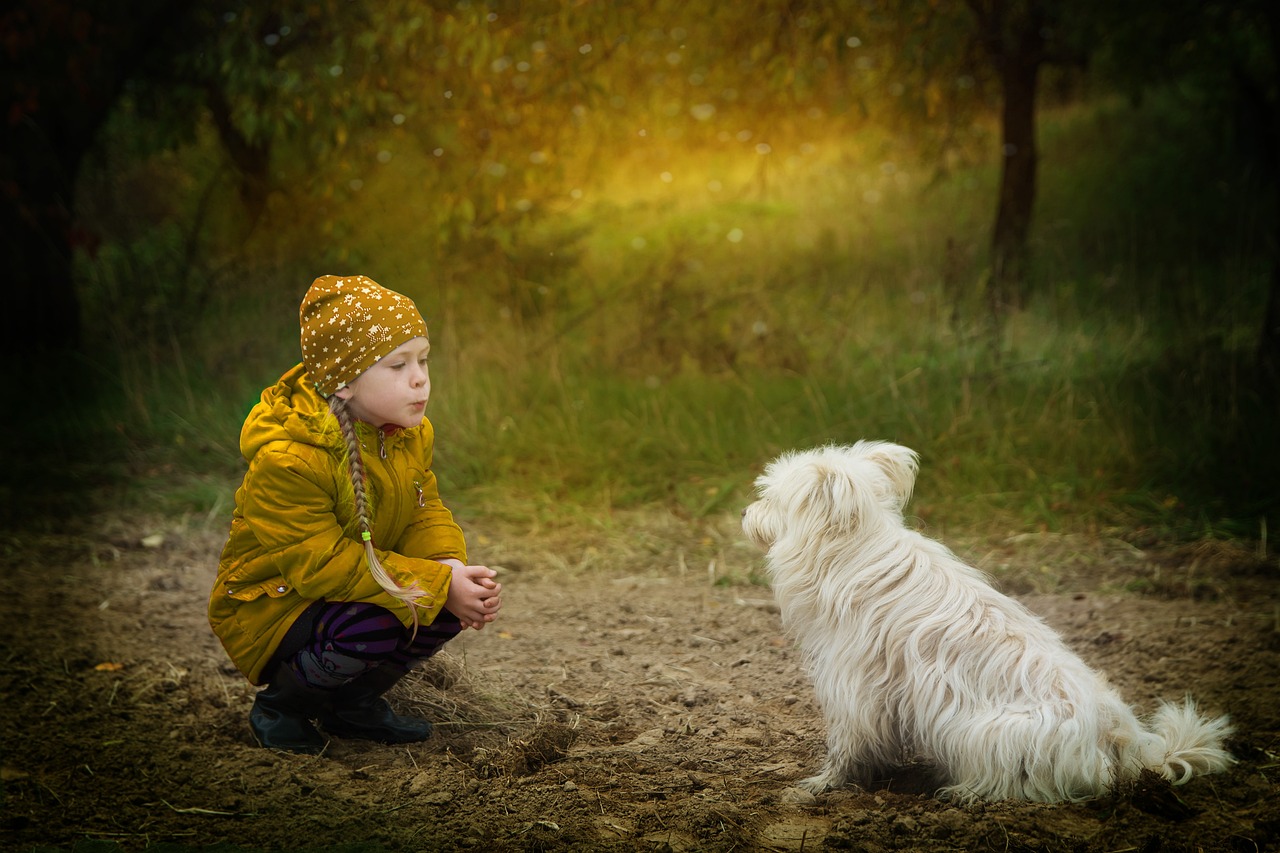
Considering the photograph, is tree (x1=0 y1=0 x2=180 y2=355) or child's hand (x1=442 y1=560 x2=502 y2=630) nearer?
child's hand (x1=442 y1=560 x2=502 y2=630)

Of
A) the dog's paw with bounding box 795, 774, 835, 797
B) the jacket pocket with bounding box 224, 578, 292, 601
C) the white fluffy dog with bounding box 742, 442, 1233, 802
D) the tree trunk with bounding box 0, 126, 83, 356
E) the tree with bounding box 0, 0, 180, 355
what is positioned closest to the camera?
the white fluffy dog with bounding box 742, 442, 1233, 802

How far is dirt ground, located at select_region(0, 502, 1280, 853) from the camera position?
2609 mm

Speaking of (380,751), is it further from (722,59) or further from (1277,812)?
(722,59)

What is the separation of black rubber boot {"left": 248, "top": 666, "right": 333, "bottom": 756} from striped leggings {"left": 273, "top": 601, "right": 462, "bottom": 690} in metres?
0.12

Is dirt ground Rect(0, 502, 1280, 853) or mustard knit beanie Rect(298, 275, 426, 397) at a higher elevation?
mustard knit beanie Rect(298, 275, 426, 397)

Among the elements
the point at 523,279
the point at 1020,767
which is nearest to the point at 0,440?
the point at 523,279

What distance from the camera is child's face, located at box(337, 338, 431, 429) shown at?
109 inches

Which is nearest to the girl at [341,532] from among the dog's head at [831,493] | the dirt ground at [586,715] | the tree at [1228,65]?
the dirt ground at [586,715]

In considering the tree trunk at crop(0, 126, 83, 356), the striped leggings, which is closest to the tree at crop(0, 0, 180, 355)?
the tree trunk at crop(0, 126, 83, 356)

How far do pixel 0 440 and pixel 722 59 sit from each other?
16.8 feet

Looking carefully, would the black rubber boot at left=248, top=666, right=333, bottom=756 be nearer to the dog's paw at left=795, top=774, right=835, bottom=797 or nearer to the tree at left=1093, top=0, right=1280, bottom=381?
the dog's paw at left=795, top=774, right=835, bottom=797

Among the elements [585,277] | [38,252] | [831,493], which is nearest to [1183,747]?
[831,493]

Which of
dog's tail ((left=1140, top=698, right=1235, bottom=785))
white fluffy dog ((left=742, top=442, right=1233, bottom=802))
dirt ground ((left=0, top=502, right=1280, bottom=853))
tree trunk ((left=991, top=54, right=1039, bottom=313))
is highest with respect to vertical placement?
tree trunk ((left=991, top=54, right=1039, bottom=313))

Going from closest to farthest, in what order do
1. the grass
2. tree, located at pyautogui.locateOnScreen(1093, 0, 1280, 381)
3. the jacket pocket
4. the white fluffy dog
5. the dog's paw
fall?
the white fluffy dog < the dog's paw < the jacket pocket < the grass < tree, located at pyautogui.locateOnScreen(1093, 0, 1280, 381)
